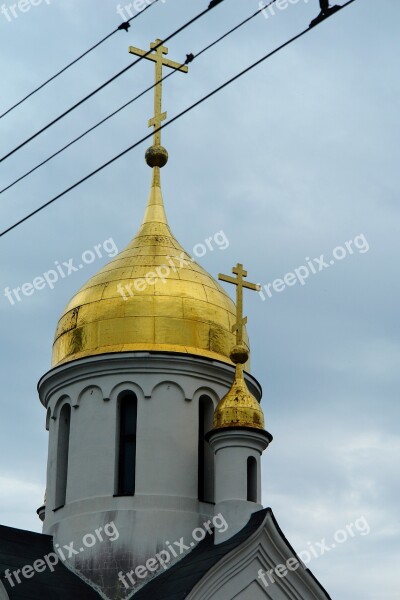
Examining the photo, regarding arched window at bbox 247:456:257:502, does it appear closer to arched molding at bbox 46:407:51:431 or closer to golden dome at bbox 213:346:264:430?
golden dome at bbox 213:346:264:430

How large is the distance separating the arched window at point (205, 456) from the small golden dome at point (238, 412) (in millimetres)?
1005

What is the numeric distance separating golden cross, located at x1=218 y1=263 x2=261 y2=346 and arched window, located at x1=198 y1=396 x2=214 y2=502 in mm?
1092

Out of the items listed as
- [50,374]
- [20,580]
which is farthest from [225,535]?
[50,374]

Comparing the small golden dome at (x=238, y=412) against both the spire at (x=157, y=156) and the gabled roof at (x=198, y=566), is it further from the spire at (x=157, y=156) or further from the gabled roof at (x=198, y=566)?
the spire at (x=157, y=156)

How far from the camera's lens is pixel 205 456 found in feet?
50.6

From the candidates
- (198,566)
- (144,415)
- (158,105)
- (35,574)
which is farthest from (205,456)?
(158,105)

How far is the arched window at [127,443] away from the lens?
15086 millimetres

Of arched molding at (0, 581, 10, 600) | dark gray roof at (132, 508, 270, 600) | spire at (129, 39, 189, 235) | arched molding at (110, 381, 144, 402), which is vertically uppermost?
spire at (129, 39, 189, 235)

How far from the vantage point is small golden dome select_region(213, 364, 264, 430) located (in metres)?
14.4

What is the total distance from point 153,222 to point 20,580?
19.9 feet

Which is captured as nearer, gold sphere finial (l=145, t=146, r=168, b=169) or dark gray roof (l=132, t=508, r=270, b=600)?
dark gray roof (l=132, t=508, r=270, b=600)

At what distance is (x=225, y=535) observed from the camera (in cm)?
1411
